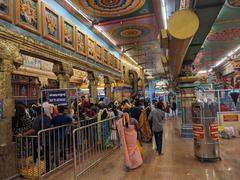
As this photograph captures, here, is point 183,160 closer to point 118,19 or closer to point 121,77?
point 118,19

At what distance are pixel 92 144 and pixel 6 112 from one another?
2079 millimetres

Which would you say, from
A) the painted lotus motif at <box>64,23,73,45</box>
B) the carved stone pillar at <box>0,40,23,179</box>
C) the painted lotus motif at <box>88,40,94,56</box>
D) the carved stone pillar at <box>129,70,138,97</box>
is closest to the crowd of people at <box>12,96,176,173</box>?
the carved stone pillar at <box>0,40,23,179</box>

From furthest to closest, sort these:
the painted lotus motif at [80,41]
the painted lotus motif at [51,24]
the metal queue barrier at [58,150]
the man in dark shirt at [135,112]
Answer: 1. the painted lotus motif at [80,41]
2. the man in dark shirt at [135,112]
3. the painted lotus motif at [51,24]
4. the metal queue barrier at [58,150]

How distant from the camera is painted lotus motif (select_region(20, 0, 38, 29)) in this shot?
5.75 meters

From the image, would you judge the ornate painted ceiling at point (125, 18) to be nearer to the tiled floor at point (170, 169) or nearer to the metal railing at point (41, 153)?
the metal railing at point (41, 153)

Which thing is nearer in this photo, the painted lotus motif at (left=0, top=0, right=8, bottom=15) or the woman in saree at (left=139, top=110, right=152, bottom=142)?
the painted lotus motif at (left=0, top=0, right=8, bottom=15)

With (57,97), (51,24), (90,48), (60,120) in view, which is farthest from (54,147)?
(90,48)

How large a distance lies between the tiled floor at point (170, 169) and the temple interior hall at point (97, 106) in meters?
0.02

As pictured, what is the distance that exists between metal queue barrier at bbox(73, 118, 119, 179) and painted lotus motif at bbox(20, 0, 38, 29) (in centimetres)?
291

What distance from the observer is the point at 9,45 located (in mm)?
5203

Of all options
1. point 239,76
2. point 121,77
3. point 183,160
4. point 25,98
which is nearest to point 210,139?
point 183,160

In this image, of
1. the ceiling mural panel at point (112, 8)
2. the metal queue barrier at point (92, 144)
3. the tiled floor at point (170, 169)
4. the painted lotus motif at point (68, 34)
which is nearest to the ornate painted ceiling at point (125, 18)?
the ceiling mural panel at point (112, 8)

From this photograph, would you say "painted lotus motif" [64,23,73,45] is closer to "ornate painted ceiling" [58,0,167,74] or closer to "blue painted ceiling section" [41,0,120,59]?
"blue painted ceiling section" [41,0,120,59]

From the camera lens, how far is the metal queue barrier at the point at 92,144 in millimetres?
5250
